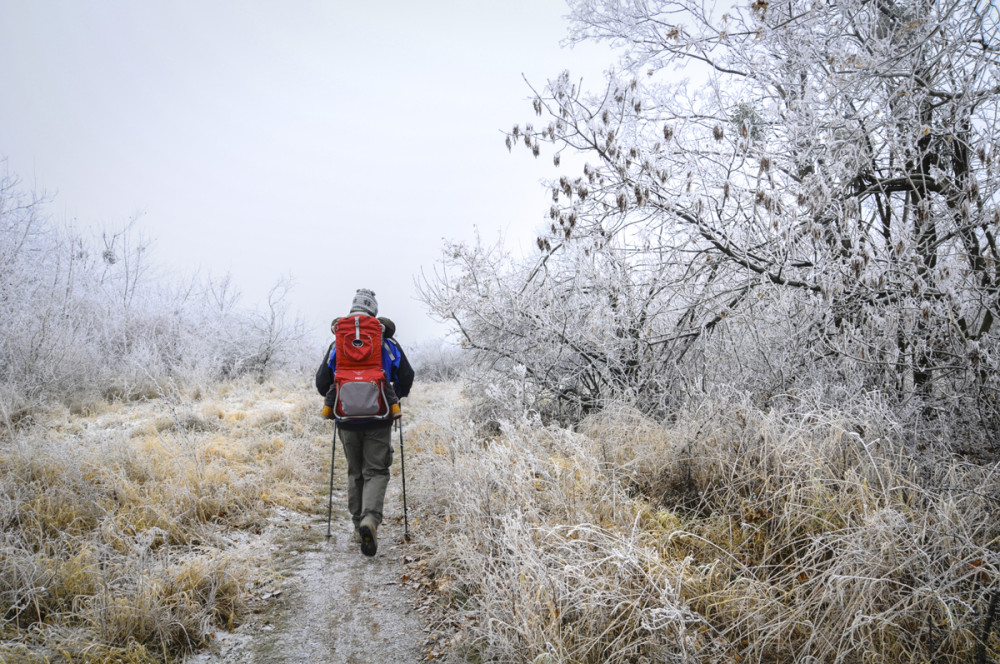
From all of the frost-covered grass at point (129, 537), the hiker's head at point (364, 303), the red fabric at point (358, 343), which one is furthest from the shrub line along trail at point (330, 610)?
the hiker's head at point (364, 303)

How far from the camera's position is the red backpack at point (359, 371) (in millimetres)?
4082

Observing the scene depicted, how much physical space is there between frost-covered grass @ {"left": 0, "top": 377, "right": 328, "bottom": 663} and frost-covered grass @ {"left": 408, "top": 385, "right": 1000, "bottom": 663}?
5.30 ft

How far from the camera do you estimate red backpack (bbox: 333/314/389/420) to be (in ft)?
13.4

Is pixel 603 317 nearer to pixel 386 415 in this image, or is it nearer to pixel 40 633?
pixel 386 415

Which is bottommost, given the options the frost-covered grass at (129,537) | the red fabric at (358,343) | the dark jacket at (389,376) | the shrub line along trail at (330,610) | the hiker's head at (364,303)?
the shrub line along trail at (330,610)

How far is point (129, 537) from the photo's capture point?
3.19 m

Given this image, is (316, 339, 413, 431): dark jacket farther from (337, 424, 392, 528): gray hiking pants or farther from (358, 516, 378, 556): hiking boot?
(358, 516, 378, 556): hiking boot

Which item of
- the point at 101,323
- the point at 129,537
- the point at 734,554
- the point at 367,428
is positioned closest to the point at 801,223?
the point at 734,554

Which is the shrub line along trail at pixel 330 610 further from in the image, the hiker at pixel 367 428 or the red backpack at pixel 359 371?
the red backpack at pixel 359 371

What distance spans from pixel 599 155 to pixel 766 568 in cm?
405

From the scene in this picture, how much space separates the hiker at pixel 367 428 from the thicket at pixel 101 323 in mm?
2614

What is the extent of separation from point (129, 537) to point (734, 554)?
4026 millimetres

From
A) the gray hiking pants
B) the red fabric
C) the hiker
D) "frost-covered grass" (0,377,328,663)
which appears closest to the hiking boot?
the hiker

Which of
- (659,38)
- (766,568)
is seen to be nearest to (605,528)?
(766,568)
